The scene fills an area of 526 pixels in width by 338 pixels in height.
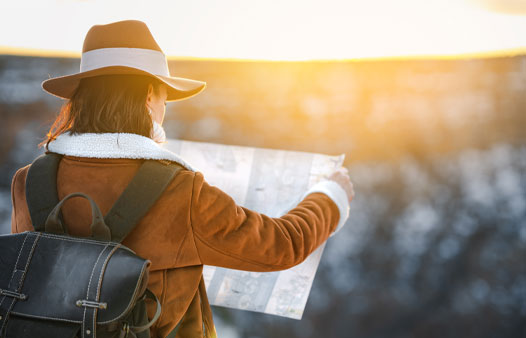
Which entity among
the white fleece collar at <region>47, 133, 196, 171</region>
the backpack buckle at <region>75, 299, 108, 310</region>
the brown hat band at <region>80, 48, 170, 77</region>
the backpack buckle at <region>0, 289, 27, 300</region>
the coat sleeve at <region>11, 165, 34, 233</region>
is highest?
the brown hat band at <region>80, 48, 170, 77</region>

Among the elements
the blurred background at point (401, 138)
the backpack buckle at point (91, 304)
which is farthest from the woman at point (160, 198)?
the blurred background at point (401, 138)

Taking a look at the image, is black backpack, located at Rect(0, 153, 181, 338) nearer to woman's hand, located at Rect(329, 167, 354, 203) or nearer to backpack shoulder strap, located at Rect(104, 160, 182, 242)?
backpack shoulder strap, located at Rect(104, 160, 182, 242)

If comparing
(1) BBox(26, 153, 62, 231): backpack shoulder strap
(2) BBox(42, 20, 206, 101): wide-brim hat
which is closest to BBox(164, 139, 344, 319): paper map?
(2) BBox(42, 20, 206, 101): wide-brim hat

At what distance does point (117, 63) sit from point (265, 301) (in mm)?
802

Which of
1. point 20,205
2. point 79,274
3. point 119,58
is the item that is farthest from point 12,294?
point 119,58

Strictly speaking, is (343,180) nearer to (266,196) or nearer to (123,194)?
(266,196)

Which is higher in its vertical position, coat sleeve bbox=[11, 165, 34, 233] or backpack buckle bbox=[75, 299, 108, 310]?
coat sleeve bbox=[11, 165, 34, 233]

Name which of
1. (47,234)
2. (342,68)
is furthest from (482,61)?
(47,234)

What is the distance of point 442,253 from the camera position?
1528mm

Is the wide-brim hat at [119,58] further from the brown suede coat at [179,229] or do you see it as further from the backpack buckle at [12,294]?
the backpack buckle at [12,294]

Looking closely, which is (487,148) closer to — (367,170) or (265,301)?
(367,170)

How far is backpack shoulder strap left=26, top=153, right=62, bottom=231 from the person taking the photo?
1033 mm

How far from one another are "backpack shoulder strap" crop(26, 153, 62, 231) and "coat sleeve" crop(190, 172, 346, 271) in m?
0.28

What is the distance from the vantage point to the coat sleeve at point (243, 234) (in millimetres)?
1036
